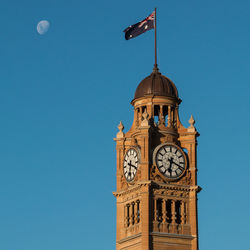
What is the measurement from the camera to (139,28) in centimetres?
14500

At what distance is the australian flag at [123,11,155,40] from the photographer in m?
145

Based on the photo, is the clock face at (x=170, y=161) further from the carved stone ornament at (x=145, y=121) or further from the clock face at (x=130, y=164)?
the carved stone ornament at (x=145, y=121)

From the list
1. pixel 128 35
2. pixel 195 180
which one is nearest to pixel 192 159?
pixel 195 180

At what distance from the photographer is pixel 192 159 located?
140 m

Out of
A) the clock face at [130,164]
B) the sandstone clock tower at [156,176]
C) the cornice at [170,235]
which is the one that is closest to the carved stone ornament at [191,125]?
the sandstone clock tower at [156,176]

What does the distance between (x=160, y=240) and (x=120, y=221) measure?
6.69 metres

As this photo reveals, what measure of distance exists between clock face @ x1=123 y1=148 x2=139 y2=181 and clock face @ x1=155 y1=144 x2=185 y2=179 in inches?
105

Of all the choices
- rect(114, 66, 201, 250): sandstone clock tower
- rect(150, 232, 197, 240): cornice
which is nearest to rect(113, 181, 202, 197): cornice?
rect(114, 66, 201, 250): sandstone clock tower

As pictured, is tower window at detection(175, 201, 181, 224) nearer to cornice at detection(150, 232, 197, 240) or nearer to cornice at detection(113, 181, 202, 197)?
cornice at detection(113, 181, 202, 197)

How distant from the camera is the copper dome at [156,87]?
142250 millimetres

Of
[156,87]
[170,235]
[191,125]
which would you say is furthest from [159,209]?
[156,87]

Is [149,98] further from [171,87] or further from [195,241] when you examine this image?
[195,241]

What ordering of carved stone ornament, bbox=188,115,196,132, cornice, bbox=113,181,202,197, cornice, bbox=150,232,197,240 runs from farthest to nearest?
carved stone ornament, bbox=188,115,196,132, cornice, bbox=113,181,202,197, cornice, bbox=150,232,197,240

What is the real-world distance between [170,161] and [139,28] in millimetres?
16742
